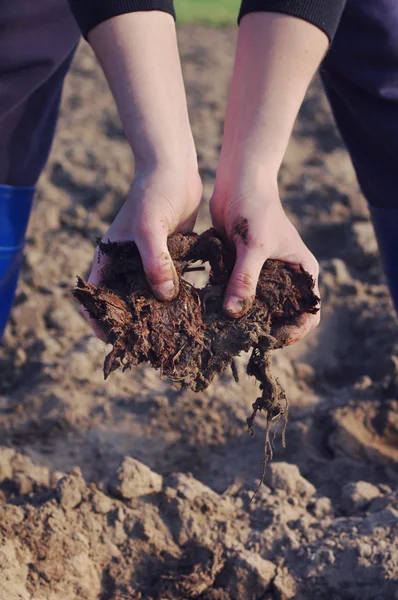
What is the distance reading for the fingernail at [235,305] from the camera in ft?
6.27

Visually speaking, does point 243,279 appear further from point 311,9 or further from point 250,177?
point 311,9

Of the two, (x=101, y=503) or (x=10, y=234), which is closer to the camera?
(x=101, y=503)

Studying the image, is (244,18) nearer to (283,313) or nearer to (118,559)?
(283,313)

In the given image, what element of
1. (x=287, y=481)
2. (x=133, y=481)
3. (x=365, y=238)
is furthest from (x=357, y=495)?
(x=365, y=238)

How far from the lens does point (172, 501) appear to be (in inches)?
88.0

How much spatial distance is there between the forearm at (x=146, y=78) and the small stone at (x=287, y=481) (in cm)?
110

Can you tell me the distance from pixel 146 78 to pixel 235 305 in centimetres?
67

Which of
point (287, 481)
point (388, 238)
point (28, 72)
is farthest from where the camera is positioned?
point (388, 238)

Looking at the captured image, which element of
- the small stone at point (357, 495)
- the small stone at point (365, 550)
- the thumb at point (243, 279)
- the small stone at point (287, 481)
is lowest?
the small stone at point (287, 481)

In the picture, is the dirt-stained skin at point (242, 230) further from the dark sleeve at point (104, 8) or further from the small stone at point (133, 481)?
the small stone at point (133, 481)

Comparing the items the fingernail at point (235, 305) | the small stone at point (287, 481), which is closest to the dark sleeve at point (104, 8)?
the fingernail at point (235, 305)

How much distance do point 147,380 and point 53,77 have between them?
1.29 metres

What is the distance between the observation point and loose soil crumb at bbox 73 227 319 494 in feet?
6.24

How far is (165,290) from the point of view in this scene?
6.22 feet
